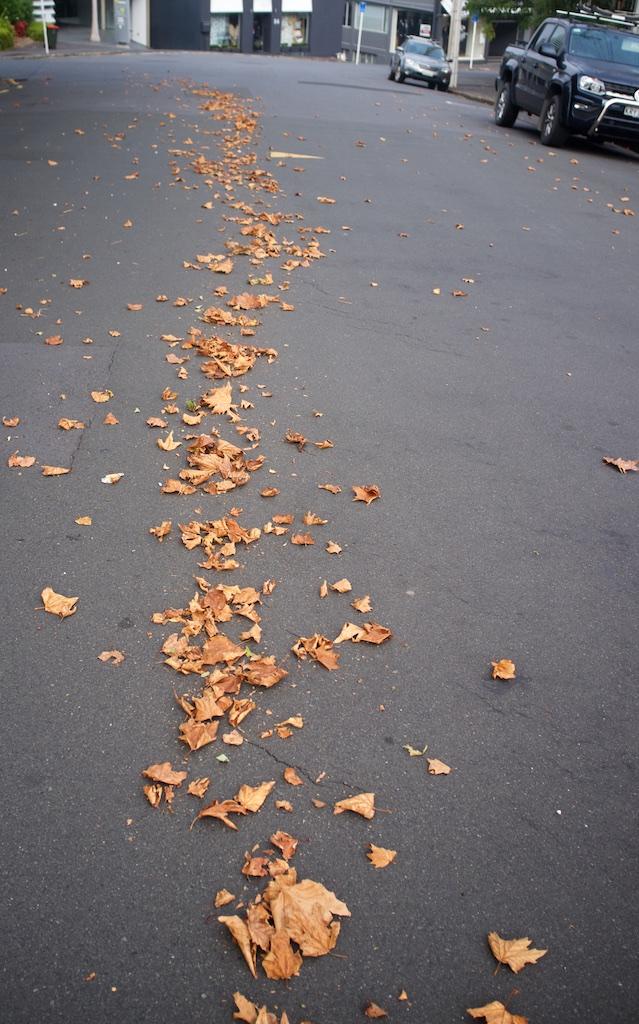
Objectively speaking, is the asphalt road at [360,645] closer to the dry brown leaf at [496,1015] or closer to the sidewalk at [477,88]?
the dry brown leaf at [496,1015]

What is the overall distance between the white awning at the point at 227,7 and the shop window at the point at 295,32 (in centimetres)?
418

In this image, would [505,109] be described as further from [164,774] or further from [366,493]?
[164,774]

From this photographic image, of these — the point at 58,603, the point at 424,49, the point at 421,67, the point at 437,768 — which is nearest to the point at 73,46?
the point at 424,49

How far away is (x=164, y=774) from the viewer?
3061mm

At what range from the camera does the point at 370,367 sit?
260 inches

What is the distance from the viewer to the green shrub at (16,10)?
1592 inches

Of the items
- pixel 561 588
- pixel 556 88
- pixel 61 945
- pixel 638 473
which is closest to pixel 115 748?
pixel 61 945

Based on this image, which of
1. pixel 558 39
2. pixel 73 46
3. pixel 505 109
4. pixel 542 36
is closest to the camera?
pixel 558 39

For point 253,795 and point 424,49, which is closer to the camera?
point 253,795

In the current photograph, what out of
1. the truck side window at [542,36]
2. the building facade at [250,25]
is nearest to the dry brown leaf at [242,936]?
the truck side window at [542,36]

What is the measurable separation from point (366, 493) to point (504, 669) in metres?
1.51

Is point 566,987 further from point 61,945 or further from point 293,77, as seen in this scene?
point 293,77

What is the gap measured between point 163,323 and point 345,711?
4.55 metres

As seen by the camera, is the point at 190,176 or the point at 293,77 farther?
the point at 293,77
